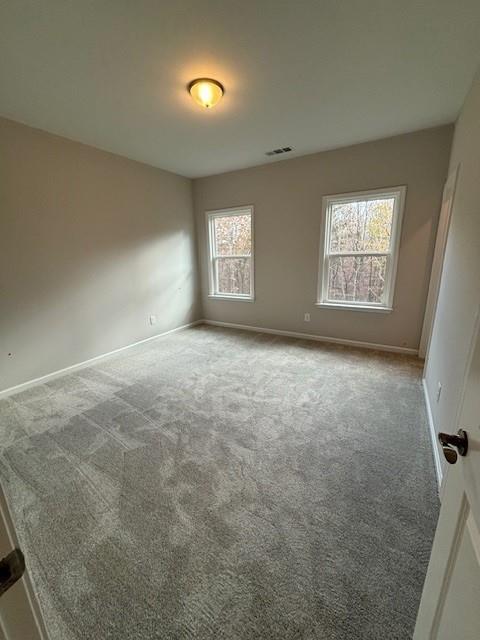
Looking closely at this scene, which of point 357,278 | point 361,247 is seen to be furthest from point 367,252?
point 357,278

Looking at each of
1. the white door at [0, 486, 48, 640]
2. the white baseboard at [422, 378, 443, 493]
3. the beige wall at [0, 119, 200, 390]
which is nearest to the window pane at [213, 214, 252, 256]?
the beige wall at [0, 119, 200, 390]

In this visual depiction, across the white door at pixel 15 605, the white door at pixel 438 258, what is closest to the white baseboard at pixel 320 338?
the white door at pixel 438 258

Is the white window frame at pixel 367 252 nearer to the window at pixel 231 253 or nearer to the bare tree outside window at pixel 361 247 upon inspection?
the bare tree outside window at pixel 361 247

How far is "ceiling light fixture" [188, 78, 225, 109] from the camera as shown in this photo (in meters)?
2.03

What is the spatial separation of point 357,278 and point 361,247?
1.37 feet

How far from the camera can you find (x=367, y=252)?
3551 mm

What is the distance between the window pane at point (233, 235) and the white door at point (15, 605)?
4.31 meters

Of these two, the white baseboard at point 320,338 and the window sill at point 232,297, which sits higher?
the window sill at point 232,297

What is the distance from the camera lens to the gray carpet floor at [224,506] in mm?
1055

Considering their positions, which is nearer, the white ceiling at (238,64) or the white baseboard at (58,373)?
the white ceiling at (238,64)

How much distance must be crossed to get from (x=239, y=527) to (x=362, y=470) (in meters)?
0.87

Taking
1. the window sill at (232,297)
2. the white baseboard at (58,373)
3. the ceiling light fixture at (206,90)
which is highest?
the ceiling light fixture at (206,90)

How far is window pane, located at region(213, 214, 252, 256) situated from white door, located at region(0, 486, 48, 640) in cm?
431

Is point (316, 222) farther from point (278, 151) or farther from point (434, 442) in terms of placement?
point (434, 442)
